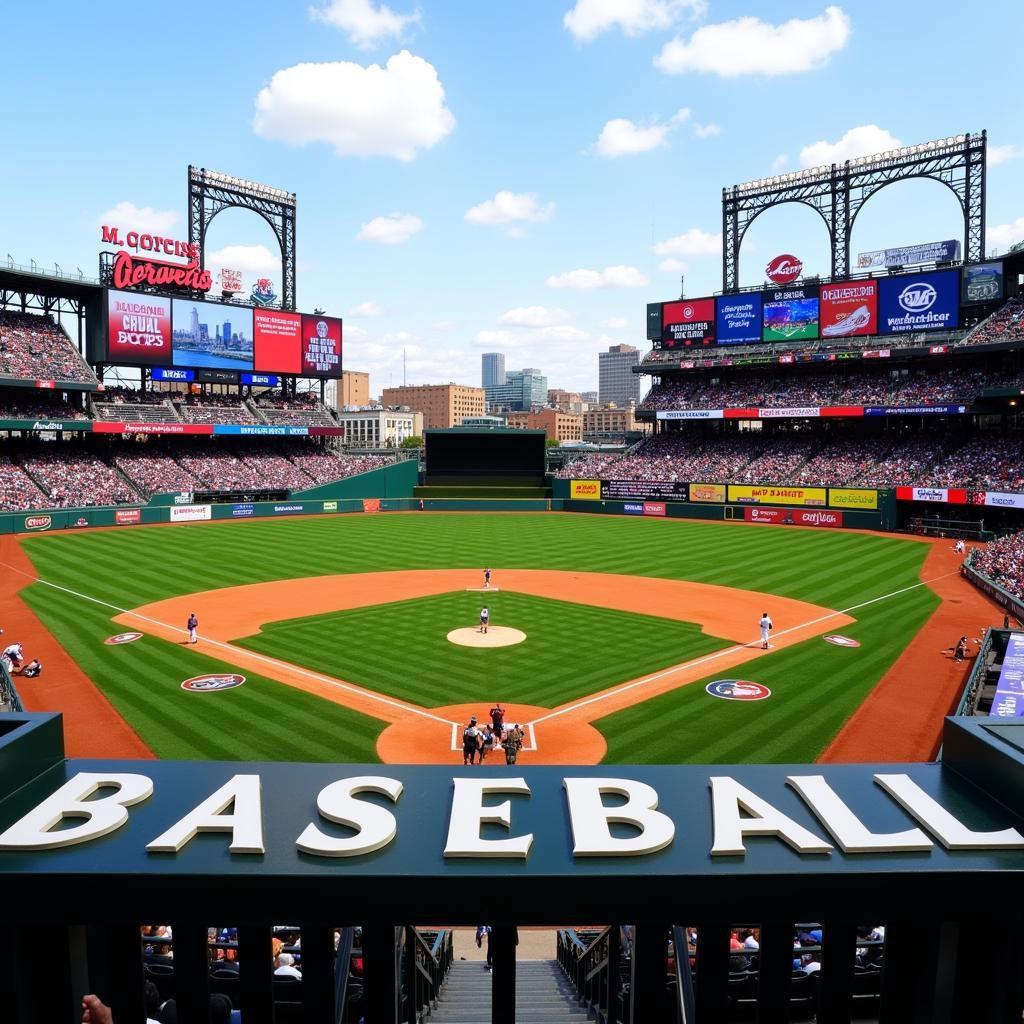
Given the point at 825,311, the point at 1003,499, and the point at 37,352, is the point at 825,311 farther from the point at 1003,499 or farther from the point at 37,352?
the point at 37,352

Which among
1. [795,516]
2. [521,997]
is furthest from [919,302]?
[521,997]

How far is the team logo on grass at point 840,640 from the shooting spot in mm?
27172

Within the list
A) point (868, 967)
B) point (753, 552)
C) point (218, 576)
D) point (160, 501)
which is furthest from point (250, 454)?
point (868, 967)

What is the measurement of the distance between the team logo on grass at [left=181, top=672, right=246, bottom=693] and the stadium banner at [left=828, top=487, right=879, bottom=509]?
50961 mm

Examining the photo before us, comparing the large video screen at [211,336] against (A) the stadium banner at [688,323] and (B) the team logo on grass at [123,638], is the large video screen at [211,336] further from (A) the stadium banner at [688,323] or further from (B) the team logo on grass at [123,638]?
(B) the team logo on grass at [123,638]

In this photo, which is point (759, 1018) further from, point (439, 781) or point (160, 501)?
point (160, 501)

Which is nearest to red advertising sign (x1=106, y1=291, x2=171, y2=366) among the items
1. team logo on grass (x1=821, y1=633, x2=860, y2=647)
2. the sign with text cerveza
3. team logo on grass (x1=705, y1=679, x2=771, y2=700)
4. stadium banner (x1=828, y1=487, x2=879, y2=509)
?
stadium banner (x1=828, y1=487, x2=879, y2=509)

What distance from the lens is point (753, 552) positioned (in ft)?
158

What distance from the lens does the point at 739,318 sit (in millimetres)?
77312

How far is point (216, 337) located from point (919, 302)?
6393cm

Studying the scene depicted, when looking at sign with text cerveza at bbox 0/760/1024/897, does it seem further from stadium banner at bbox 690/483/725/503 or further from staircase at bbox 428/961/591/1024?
stadium banner at bbox 690/483/725/503

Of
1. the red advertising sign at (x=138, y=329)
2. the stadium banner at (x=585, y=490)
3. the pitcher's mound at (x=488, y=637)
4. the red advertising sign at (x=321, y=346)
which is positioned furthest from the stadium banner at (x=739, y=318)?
the pitcher's mound at (x=488, y=637)

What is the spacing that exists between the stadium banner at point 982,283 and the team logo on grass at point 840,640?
158 ft

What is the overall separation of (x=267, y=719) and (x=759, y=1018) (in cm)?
1753
